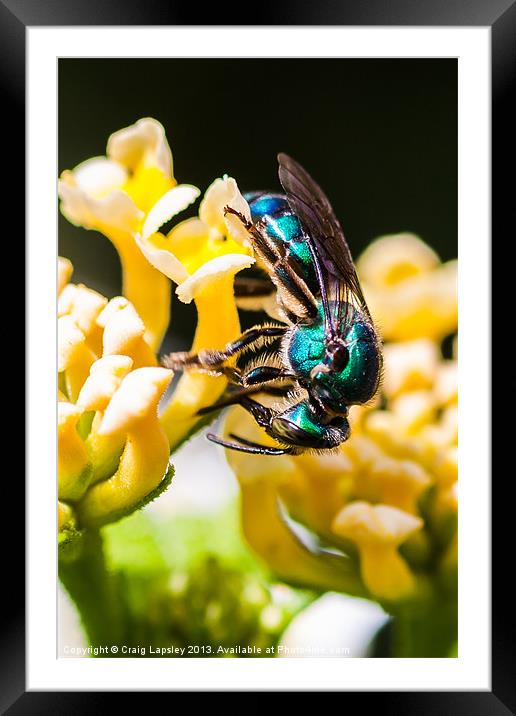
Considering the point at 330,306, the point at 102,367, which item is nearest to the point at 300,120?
the point at 330,306

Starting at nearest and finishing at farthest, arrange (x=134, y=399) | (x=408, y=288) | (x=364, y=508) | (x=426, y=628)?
1. (x=134, y=399)
2. (x=364, y=508)
3. (x=426, y=628)
4. (x=408, y=288)

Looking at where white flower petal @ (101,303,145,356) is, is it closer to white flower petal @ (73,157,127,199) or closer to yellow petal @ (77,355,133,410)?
yellow petal @ (77,355,133,410)

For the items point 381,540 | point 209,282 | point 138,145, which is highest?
point 138,145

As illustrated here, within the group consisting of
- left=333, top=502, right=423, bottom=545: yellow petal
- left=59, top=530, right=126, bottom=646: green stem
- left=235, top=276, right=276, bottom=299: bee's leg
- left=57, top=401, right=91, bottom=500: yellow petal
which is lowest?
left=59, top=530, right=126, bottom=646: green stem

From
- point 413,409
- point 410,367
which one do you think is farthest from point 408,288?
point 413,409

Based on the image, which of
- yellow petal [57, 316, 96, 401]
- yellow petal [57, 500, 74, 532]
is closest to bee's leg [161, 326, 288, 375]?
yellow petal [57, 316, 96, 401]

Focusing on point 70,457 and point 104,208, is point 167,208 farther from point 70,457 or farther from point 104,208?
point 70,457

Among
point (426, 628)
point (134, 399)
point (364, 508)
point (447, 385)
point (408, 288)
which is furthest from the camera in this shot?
point (408, 288)
